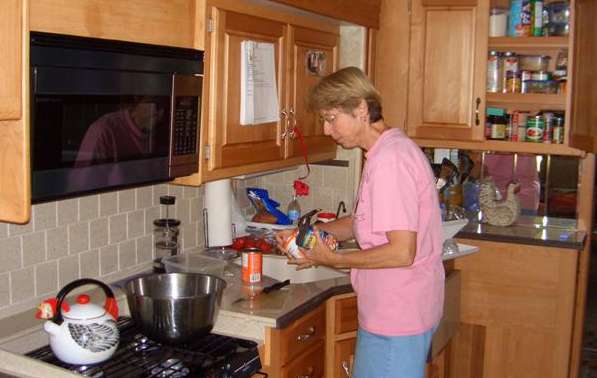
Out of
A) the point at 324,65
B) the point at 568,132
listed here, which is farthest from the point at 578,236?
the point at 324,65

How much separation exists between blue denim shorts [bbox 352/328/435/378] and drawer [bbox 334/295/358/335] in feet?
0.96

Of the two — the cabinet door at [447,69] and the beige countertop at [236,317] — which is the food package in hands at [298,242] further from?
the cabinet door at [447,69]

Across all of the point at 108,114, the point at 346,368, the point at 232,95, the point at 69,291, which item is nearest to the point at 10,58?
the point at 108,114

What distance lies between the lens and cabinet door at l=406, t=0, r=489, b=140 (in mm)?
3461

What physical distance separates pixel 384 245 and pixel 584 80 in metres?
1.49

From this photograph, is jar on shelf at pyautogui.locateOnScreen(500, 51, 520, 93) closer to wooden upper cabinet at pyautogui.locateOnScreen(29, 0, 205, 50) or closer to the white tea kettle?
wooden upper cabinet at pyautogui.locateOnScreen(29, 0, 205, 50)

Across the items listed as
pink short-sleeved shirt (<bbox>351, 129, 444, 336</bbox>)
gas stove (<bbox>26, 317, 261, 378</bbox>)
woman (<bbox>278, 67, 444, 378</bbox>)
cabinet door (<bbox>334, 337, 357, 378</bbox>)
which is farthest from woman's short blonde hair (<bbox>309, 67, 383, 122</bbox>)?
cabinet door (<bbox>334, 337, 357, 378</bbox>)

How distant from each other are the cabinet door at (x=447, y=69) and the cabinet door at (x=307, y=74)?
1.57 feet

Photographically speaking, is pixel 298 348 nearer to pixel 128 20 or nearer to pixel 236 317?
pixel 236 317

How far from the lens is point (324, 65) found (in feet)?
10.3

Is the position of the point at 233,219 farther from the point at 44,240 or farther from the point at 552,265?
the point at 552,265

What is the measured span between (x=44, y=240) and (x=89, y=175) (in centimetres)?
52

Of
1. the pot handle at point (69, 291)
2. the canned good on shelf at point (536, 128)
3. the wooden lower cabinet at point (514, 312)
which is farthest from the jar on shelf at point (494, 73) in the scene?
the pot handle at point (69, 291)

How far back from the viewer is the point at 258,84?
101 inches
